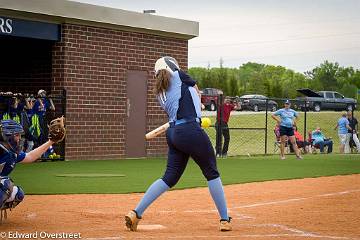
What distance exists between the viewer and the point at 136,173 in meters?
19.1

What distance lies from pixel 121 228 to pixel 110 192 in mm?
4771

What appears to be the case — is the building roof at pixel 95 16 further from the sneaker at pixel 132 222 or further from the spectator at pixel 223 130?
the sneaker at pixel 132 222

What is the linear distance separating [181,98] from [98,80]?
15869 millimetres

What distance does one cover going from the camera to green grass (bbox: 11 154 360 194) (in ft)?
50.6

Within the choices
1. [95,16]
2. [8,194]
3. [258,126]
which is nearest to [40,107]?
[95,16]

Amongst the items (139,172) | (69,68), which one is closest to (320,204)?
(139,172)

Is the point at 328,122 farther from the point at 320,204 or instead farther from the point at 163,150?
the point at 320,204

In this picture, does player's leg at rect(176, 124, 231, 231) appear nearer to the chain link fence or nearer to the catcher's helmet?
the catcher's helmet

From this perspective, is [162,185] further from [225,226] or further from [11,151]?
[11,151]

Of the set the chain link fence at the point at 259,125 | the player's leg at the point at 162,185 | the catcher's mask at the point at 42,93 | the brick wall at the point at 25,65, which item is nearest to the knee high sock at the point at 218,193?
the player's leg at the point at 162,185

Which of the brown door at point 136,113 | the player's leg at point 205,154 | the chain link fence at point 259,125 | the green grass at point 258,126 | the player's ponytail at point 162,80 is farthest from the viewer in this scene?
the green grass at point 258,126

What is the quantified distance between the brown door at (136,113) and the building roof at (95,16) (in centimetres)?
159

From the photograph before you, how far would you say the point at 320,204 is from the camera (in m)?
12.8

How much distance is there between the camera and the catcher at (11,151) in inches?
378
